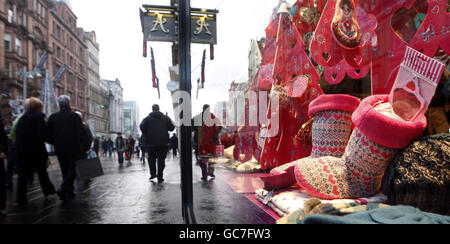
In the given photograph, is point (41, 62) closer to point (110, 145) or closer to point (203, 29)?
point (203, 29)

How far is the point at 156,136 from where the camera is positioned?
509 cm

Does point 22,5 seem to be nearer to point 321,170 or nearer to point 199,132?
point 199,132

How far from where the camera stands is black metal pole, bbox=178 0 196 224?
2137mm

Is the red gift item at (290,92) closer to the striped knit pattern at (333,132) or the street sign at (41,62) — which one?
the striped knit pattern at (333,132)

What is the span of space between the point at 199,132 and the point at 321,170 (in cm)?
355

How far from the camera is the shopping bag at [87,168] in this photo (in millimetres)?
3524

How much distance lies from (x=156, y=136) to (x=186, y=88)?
3164mm

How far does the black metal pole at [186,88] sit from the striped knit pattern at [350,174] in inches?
37.8

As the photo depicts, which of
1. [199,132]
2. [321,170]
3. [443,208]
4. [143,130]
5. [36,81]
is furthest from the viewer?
[199,132]

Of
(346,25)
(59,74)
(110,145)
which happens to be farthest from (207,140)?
(110,145)

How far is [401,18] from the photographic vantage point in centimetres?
268

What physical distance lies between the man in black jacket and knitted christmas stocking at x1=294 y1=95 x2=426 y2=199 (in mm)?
3301

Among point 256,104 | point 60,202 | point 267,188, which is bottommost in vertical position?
point 60,202
